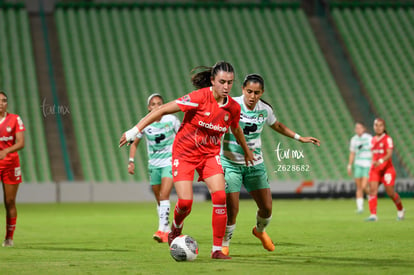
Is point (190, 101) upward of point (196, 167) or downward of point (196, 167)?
upward

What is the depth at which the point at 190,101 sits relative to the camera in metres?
8.37

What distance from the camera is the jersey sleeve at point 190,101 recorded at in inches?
328

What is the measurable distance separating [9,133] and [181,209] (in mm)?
3299

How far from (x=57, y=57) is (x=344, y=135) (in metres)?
11.4

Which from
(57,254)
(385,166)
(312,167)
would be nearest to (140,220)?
(385,166)

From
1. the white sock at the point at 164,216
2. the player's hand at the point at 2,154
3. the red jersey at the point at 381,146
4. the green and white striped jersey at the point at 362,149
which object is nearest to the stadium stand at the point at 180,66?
the green and white striped jersey at the point at 362,149

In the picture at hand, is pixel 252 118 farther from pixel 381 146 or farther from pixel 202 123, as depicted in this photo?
pixel 381 146

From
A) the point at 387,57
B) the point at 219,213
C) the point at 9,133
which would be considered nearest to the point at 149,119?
the point at 219,213

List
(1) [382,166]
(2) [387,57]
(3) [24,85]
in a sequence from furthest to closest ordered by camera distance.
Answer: (2) [387,57], (3) [24,85], (1) [382,166]

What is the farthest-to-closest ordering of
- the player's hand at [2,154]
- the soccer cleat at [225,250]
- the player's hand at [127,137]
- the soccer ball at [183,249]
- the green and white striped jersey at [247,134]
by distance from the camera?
Answer: the player's hand at [2,154]
the green and white striped jersey at [247,134]
the soccer cleat at [225,250]
the soccer ball at [183,249]
the player's hand at [127,137]

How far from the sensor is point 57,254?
9.52 m

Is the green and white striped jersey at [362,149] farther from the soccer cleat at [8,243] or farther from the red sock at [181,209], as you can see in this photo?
the red sock at [181,209]

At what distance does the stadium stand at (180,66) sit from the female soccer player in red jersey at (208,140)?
16.1 meters

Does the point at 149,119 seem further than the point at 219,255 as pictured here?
No
